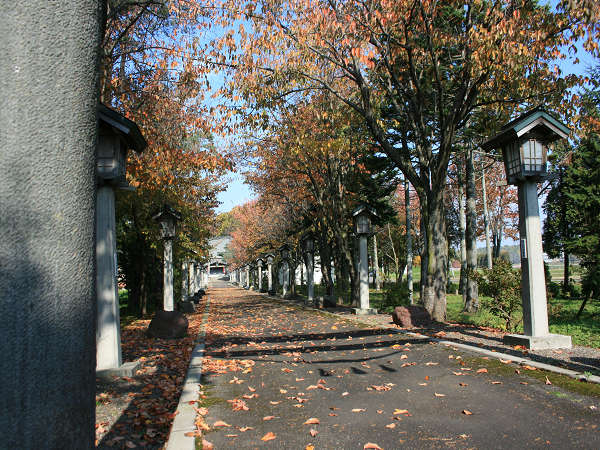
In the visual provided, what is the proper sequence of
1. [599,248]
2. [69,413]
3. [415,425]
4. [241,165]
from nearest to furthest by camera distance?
1. [69,413]
2. [415,425]
3. [599,248]
4. [241,165]

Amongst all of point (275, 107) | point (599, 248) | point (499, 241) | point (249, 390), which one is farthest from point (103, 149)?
point (499, 241)

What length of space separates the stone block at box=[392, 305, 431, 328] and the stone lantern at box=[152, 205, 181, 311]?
713 cm

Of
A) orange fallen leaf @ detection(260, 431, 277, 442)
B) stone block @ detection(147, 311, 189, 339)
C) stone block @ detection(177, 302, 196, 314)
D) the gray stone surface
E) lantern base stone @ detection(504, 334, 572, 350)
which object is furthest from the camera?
stone block @ detection(177, 302, 196, 314)

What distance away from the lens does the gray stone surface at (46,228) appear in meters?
1.66

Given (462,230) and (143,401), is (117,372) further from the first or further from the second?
(462,230)

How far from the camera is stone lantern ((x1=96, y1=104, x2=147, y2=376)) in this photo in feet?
24.2

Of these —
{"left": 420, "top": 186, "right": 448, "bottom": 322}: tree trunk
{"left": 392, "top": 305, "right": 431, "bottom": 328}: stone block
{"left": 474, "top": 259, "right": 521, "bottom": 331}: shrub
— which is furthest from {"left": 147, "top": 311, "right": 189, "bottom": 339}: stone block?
{"left": 474, "top": 259, "right": 521, "bottom": 331}: shrub

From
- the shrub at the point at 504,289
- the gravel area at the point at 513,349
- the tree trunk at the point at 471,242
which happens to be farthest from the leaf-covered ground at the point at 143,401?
the tree trunk at the point at 471,242

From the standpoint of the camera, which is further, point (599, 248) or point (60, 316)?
point (599, 248)

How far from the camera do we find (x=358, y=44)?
12.0 m

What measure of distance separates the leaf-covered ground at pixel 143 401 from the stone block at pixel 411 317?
5710 millimetres

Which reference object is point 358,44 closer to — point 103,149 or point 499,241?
point 103,149

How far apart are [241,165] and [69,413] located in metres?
24.9

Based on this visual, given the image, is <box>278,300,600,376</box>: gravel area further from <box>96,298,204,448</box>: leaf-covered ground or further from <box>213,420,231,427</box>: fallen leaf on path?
<box>96,298,204,448</box>: leaf-covered ground
